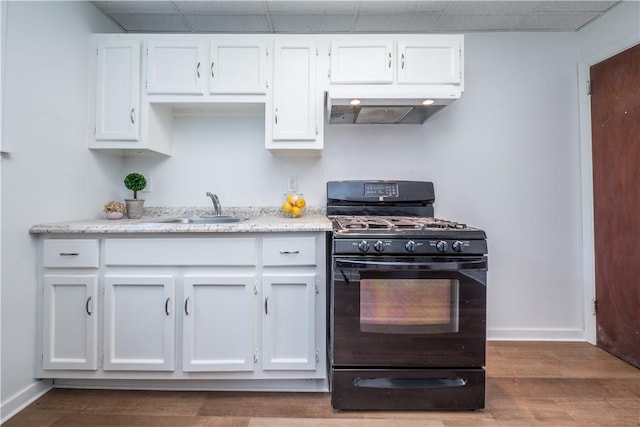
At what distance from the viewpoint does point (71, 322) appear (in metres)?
1.63

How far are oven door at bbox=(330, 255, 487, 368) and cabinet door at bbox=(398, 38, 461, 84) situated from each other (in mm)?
1172

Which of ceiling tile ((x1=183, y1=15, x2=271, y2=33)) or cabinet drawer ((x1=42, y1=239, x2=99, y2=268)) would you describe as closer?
cabinet drawer ((x1=42, y1=239, x2=99, y2=268))

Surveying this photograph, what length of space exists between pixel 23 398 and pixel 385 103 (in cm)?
248

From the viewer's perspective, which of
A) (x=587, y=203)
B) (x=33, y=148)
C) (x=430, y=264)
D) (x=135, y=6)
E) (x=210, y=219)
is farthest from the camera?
(x=587, y=203)

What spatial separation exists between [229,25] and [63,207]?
1614 millimetres

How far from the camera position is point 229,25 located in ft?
7.43

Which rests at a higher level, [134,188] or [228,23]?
[228,23]

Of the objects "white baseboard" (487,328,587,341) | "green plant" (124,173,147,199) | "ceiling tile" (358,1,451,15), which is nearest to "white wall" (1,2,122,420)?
"green plant" (124,173,147,199)

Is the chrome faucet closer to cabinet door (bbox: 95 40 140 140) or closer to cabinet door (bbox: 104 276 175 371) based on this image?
cabinet door (bbox: 95 40 140 140)

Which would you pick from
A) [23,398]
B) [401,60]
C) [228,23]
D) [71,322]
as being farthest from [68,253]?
[401,60]

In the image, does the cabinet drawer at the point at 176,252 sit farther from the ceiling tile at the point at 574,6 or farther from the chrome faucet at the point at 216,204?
the ceiling tile at the point at 574,6

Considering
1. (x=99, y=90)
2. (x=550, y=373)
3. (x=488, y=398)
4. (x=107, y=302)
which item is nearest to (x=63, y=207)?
(x=107, y=302)

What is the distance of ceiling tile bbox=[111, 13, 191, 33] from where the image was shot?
2.16 metres

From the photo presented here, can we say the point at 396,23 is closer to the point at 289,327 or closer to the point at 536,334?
the point at 289,327
